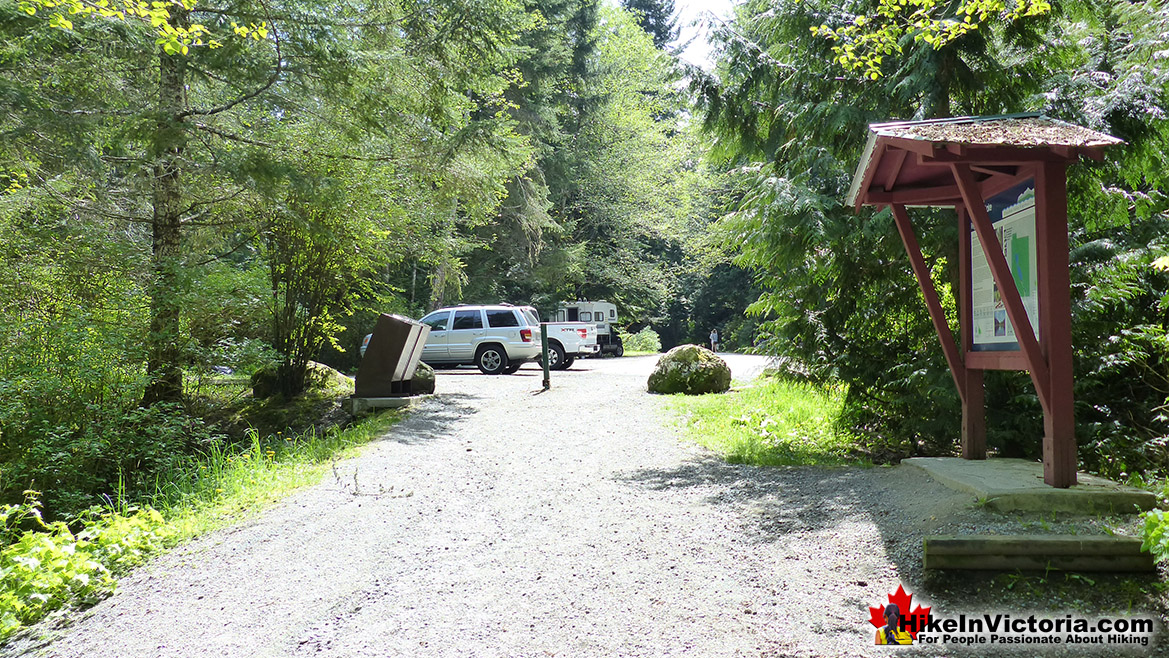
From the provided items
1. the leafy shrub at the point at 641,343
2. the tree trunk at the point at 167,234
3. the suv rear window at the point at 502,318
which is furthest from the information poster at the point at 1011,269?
the leafy shrub at the point at 641,343

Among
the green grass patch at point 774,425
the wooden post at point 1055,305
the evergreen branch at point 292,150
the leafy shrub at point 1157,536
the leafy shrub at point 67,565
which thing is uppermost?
the evergreen branch at point 292,150

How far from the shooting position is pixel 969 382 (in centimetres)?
608

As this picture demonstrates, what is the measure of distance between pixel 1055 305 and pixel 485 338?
47.1ft

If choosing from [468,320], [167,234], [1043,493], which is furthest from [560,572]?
[468,320]

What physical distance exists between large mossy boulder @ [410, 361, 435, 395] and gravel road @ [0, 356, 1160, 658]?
19.3 ft

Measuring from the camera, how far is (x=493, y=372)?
714 inches

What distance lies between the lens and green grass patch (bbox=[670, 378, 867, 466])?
24.5 feet

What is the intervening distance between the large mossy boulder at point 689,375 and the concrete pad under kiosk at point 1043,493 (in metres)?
7.62

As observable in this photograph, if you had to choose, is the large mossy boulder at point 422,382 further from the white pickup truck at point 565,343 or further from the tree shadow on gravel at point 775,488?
the tree shadow on gravel at point 775,488

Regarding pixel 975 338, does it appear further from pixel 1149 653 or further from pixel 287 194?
pixel 287 194

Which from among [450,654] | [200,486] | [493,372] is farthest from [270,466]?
[493,372]

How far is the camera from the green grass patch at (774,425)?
7469 mm

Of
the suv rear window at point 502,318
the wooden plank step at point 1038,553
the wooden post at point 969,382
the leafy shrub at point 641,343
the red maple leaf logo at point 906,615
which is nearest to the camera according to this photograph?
the red maple leaf logo at point 906,615

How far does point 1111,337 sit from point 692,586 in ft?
14.2
